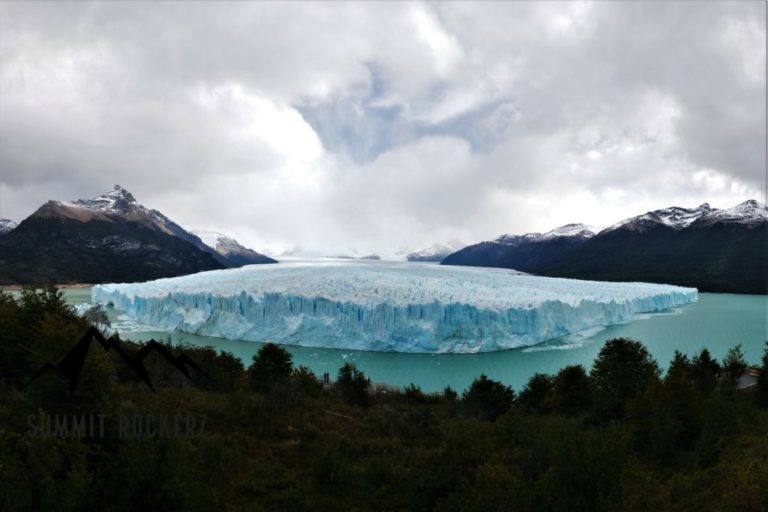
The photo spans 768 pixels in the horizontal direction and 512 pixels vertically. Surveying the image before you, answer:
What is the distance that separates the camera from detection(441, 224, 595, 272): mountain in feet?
460

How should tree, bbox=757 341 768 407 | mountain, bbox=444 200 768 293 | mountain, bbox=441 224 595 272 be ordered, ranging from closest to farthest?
tree, bbox=757 341 768 407 < mountain, bbox=444 200 768 293 < mountain, bbox=441 224 595 272

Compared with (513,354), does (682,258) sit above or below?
above

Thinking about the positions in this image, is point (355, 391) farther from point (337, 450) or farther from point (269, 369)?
point (337, 450)

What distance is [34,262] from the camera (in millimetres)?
83312

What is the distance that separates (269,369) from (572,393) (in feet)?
31.5

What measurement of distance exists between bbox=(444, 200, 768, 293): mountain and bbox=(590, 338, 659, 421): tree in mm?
71612

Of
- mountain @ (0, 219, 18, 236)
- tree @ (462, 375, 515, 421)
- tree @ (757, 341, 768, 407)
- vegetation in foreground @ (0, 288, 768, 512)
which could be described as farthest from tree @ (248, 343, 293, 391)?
mountain @ (0, 219, 18, 236)

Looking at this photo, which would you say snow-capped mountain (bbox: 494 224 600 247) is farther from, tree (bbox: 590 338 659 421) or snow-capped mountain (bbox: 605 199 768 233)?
tree (bbox: 590 338 659 421)

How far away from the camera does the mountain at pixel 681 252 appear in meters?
81.2

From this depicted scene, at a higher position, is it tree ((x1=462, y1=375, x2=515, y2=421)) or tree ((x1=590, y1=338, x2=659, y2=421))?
tree ((x1=590, y1=338, x2=659, y2=421))

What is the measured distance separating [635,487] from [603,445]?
2110mm

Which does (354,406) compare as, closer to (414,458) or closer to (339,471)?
(414,458)

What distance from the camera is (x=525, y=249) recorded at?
14888cm

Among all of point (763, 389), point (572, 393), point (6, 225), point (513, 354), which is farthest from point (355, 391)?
point (6, 225)
